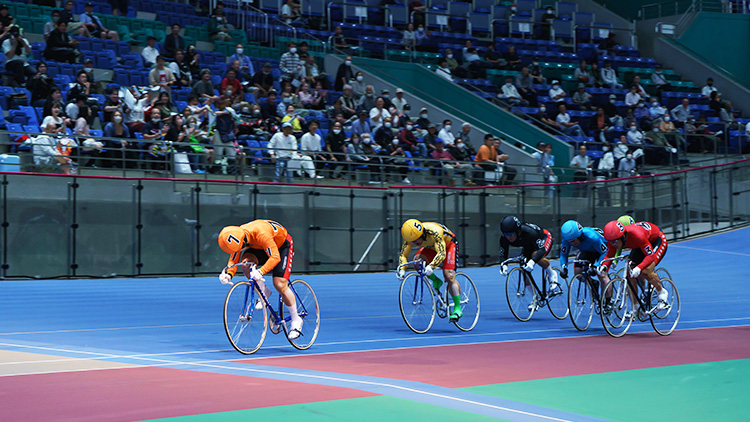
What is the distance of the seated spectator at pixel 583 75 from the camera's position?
26047 millimetres

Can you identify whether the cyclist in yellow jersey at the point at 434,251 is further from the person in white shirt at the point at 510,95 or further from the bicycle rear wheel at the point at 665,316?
the person in white shirt at the point at 510,95

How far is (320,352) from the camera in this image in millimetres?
8836

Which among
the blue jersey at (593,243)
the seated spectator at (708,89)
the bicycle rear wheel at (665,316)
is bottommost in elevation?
the bicycle rear wheel at (665,316)

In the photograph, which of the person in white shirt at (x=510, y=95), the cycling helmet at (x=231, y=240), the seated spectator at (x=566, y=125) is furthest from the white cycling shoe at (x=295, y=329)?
the person in white shirt at (x=510, y=95)

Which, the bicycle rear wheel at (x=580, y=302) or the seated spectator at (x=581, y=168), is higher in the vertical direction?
the seated spectator at (x=581, y=168)

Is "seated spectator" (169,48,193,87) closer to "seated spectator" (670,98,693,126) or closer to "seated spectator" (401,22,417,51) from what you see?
"seated spectator" (401,22,417,51)

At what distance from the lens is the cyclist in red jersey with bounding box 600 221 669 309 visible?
10.4 m

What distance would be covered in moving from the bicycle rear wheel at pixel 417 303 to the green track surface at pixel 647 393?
323 centimetres

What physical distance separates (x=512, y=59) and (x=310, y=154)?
1048 cm

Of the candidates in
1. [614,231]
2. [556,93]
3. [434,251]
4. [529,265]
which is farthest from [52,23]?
[556,93]

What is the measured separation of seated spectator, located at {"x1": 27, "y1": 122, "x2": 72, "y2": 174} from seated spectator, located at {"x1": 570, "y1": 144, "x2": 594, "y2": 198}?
34.7ft

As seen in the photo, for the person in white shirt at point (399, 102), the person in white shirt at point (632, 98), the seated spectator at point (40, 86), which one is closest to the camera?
the seated spectator at point (40, 86)

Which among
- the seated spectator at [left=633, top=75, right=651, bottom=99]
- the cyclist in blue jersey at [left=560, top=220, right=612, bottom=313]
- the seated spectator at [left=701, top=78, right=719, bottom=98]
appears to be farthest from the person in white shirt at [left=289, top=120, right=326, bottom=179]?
the seated spectator at [left=701, top=78, right=719, bottom=98]

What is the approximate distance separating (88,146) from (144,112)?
1746mm
